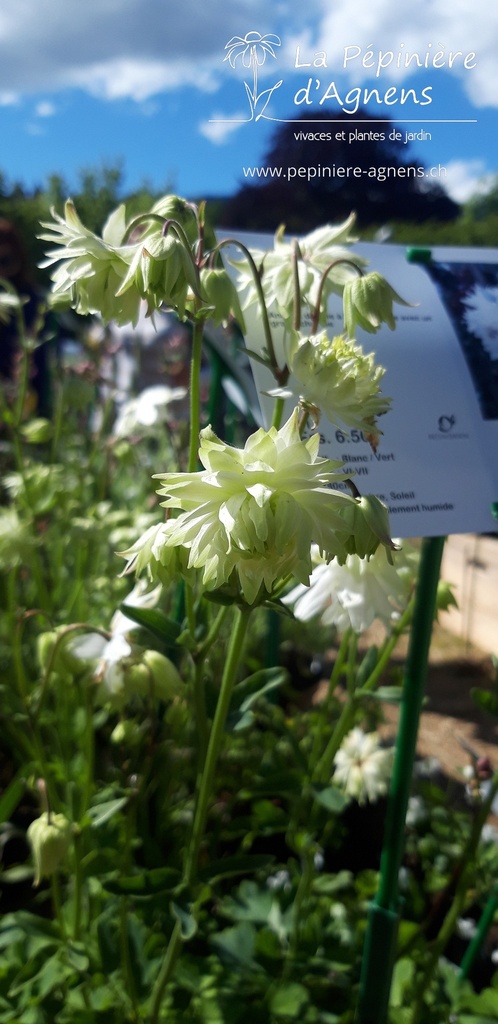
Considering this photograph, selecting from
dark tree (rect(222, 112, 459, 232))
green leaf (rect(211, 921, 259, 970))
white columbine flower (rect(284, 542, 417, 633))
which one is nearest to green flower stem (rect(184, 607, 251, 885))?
white columbine flower (rect(284, 542, 417, 633))

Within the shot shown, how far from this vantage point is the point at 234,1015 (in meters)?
0.97

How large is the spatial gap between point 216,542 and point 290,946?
2.93 feet

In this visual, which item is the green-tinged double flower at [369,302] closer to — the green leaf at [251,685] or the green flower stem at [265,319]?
the green flower stem at [265,319]

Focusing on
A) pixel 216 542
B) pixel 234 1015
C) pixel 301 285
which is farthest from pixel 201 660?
pixel 234 1015

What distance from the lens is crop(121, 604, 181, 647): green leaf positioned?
72cm

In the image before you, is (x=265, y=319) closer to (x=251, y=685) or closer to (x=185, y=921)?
(x=251, y=685)

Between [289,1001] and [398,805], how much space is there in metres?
0.35

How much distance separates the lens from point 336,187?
221 cm

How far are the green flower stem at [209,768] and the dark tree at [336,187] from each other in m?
0.93

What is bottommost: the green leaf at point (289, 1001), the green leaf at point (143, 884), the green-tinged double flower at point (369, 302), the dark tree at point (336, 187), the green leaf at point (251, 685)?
the green leaf at point (289, 1001)

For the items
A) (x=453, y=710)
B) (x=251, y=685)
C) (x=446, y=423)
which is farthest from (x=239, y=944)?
(x=453, y=710)

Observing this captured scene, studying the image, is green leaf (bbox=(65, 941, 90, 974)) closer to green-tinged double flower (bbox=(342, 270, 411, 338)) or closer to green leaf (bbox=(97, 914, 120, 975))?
green leaf (bbox=(97, 914, 120, 975))

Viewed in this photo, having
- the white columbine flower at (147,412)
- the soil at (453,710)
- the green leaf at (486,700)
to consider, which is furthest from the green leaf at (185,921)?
the soil at (453,710)

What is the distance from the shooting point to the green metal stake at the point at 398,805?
2.93ft
